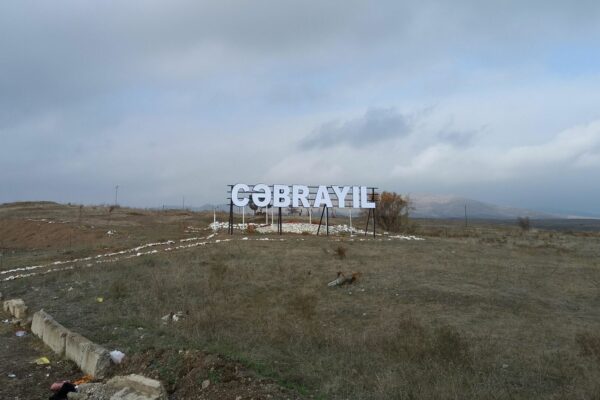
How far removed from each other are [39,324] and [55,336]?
1.29m

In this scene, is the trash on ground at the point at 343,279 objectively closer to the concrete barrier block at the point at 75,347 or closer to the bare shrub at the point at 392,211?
the concrete barrier block at the point at 75,347

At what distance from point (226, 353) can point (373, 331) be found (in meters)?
4.08

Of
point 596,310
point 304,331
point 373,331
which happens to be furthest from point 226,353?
point 596,310

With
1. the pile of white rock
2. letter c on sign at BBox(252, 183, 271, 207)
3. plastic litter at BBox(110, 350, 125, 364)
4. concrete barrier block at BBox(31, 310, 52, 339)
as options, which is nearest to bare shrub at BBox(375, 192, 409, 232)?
the pile of white rock

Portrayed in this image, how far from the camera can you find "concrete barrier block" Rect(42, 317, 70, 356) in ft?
29.4

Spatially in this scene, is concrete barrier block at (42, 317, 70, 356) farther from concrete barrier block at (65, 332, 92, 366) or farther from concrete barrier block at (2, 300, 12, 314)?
concrete barrier block at (2, 300, 12, 314)

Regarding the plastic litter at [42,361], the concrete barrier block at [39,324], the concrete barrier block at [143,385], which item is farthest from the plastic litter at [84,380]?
the concrete barrier block at [39,324]

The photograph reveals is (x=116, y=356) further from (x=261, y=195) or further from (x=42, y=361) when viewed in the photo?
(x=261, y=195)

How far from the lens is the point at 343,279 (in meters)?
15.5

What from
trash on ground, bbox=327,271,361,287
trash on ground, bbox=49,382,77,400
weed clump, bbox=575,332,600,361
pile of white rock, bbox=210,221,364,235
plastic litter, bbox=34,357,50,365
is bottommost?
plastic litter, bbox=34,357,50,365

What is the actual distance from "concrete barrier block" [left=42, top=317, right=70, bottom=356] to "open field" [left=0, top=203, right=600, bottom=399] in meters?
0.57

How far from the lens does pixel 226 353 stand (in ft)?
25.3

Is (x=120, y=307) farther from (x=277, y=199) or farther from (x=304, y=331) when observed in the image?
(x=277, y=199)

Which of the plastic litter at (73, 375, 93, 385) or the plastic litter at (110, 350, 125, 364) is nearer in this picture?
the plastic litter at (73, 375, 93, 385)
